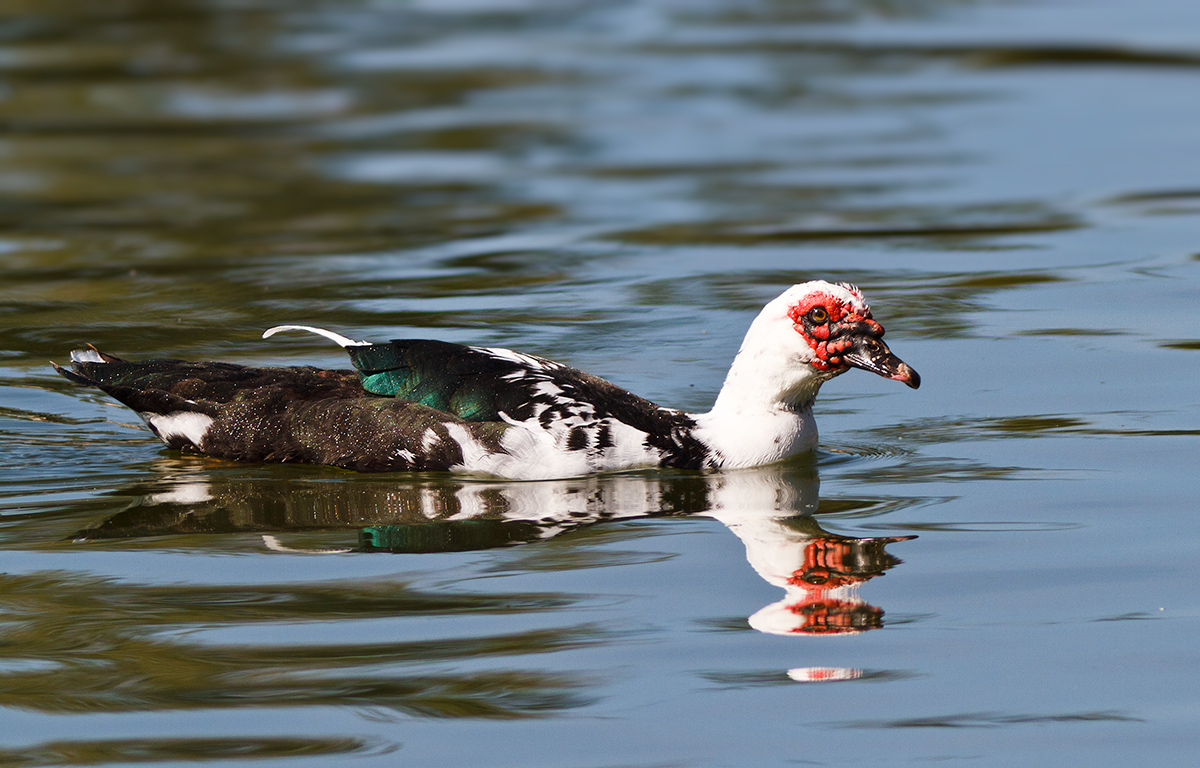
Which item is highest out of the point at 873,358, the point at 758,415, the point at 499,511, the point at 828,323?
the point at 828,323

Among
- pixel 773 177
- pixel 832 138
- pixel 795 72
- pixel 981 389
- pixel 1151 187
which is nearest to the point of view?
pixel 981 389

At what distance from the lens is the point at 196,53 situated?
21234 mm

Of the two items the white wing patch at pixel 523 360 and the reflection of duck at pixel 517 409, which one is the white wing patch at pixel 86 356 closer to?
the reflection of duck at pixel 517 409

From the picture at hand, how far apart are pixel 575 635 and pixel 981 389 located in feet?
13.3

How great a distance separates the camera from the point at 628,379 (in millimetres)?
9938

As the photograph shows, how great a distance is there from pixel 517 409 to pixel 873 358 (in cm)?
156

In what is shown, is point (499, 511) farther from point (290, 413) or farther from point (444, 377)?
point (290, 413)

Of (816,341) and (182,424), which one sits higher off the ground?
(816,341)

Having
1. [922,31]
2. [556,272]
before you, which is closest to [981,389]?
[556,272]

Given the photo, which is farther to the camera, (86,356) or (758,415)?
(86,356)

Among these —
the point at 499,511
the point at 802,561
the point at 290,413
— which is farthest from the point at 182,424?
the point at 802,561

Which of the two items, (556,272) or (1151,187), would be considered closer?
(556,272)

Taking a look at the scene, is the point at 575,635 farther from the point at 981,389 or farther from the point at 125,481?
the point at 981,389

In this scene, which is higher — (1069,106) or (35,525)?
(1069,106)
